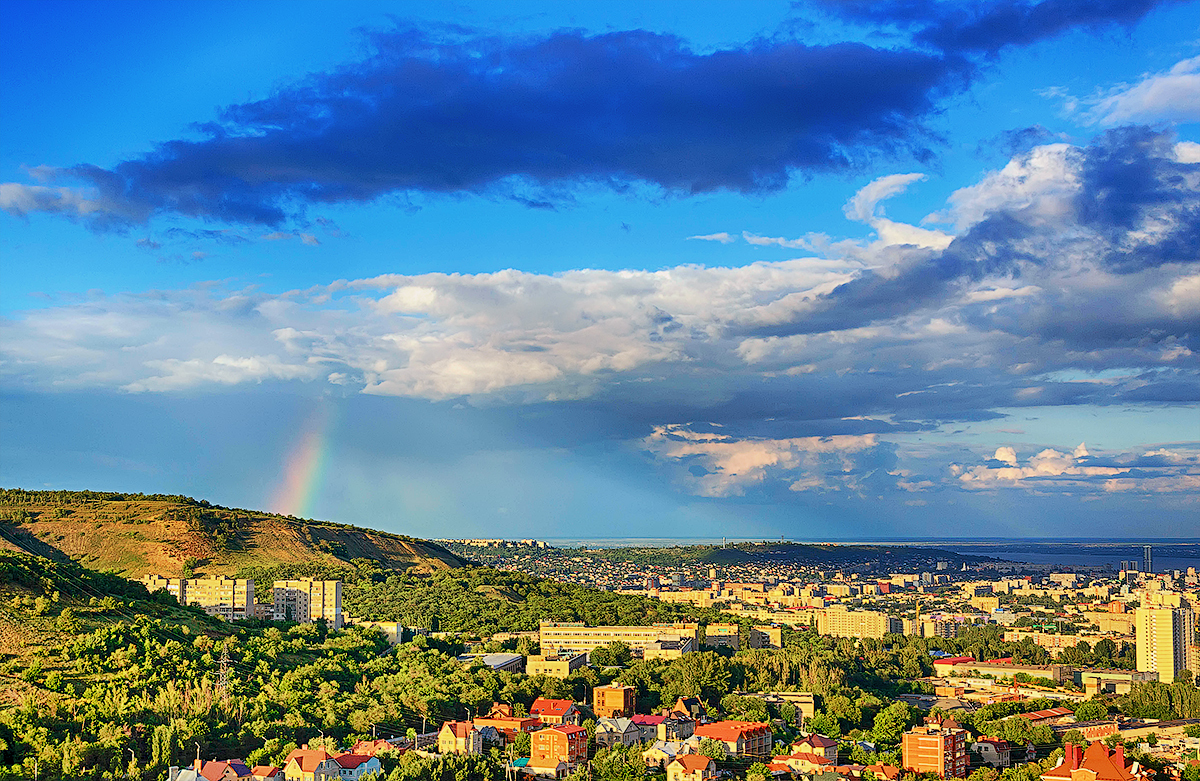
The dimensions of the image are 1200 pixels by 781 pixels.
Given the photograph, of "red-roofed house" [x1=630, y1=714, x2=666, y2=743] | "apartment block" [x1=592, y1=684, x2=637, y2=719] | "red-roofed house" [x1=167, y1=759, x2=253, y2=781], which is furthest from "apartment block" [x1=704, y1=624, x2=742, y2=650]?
"red-roofed house" [x1=167, y1=759, x2=253, y2=781]

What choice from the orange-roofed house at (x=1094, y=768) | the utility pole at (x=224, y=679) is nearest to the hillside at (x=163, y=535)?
the utility pole at (x=224, y=679)

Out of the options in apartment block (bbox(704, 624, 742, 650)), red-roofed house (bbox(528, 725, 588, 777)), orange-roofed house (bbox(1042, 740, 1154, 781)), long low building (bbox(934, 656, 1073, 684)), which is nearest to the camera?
orange-roofed house (bbox(1042, 740, 1154, 781))

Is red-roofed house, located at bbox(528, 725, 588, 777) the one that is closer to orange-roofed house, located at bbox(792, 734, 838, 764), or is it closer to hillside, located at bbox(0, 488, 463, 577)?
orange-roofed house, located at bbox(792, 734, 838, 764)

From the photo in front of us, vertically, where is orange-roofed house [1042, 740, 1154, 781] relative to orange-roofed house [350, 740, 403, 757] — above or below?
below

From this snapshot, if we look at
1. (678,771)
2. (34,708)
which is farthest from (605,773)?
(34,708)

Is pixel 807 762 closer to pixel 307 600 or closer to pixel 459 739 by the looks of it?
pixel 459 739

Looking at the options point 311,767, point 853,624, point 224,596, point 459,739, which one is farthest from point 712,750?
point 853,624

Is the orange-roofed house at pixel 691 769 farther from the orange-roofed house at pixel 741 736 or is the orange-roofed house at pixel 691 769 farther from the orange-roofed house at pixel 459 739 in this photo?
the orange-roofed house at pixel 459 739
